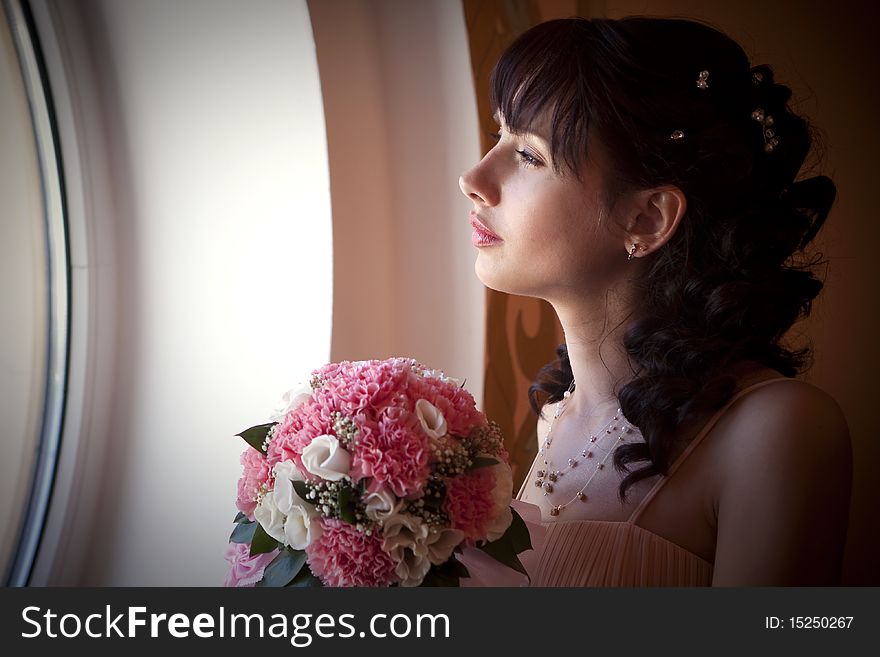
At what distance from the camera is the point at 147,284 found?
4.60ft

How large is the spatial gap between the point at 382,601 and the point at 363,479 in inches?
5.8

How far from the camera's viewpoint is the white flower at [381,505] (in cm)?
70

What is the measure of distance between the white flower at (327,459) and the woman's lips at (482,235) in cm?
43

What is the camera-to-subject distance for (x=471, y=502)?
29.1 inches

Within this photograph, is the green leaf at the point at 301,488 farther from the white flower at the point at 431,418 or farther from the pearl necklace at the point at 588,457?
the pearl necklace at the point at 588,457

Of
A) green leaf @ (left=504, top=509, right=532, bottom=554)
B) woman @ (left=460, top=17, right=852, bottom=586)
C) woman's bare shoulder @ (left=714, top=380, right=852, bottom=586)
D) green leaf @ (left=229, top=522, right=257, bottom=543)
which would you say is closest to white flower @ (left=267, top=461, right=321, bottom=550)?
green leaf @ (left=229, top=522, right=257, bottom=543)

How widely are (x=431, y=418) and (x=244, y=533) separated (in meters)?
0.25

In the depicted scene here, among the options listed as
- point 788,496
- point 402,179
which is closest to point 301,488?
point 788,496

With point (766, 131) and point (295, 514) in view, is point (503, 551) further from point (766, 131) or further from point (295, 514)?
point (766, 131)

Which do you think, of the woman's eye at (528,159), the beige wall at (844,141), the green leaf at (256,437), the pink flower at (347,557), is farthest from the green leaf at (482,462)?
the beige wall at (844,141)

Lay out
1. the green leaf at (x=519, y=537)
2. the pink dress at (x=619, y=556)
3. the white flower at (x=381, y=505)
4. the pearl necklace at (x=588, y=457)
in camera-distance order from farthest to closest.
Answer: the pearl necklace at (x=588, y=457) < the pink dress at (x=619, y=556) < the green leaf at (x=519, y=537) < the white flower at (x=381, y=505)

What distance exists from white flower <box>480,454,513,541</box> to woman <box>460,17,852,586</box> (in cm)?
26

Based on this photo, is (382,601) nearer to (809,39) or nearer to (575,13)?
(575,13)

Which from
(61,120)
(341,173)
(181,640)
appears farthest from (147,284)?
(181,640)
